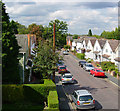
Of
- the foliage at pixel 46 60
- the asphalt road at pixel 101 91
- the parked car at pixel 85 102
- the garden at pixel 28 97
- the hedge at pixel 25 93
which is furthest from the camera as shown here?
the foliage at pixel 46 60

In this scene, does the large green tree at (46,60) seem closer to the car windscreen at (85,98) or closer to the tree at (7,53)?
the tree at (7,53)

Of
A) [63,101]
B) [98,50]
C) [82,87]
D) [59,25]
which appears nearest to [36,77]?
[82,87]

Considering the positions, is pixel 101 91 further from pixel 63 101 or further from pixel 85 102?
pixel 85 102

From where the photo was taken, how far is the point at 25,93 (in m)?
16.5

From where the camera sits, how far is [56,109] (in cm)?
1302

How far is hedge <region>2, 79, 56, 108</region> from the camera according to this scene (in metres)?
15.3

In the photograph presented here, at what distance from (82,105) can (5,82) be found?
7.30 m

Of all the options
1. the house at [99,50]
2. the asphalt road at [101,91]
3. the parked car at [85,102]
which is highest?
the house at [99,50]

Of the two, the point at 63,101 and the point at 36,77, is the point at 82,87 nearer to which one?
the point at 63,101

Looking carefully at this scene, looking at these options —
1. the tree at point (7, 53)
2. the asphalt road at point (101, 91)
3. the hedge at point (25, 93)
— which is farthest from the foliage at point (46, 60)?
the tree at point (7, 53)

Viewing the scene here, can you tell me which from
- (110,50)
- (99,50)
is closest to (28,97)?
(110,50)

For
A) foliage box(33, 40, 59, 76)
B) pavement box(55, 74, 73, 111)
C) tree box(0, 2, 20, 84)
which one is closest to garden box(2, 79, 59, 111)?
tree box(0, 2, 20, 84)

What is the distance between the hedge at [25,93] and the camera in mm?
15281

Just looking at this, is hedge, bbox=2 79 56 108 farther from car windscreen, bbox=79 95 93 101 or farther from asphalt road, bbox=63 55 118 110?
asphalt road, bbox=63 55 118 110
